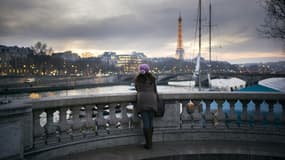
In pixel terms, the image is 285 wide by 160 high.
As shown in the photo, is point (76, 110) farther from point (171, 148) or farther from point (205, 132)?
point (205, 132)

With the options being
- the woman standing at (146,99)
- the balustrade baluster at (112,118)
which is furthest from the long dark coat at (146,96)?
the balustrade baluster at (112,118)

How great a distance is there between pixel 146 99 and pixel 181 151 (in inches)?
51.1

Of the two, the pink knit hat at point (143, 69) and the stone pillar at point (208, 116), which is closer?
the pink knit hat at point (143, 69)

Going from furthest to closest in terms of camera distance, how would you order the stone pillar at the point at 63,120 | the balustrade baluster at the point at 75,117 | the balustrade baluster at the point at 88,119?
the balustrade baluster at the point at 88,119 < the balustrade baluster at the point at 75,117 < the stone pillar at the point at 63,120

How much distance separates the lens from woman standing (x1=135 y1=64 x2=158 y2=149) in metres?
4.91

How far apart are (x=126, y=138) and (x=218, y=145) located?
2031 millimetres

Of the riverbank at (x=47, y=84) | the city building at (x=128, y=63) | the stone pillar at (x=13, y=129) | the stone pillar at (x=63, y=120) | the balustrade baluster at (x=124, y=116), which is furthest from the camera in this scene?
the city building at (x=128, y=63)

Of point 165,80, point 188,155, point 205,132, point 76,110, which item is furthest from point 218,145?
→ point 165,80

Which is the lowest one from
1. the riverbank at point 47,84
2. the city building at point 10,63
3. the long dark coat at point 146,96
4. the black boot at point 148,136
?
the riverbank at point 47,84

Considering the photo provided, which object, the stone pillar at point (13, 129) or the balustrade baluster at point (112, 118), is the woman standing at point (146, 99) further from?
the stone pillar at point (13, 129)

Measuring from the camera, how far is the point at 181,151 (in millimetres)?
4930

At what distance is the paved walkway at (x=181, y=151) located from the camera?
464 cm

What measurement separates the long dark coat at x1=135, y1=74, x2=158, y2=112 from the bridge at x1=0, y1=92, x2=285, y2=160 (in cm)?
30

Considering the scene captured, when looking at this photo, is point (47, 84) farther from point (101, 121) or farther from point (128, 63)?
point (128, 63)
